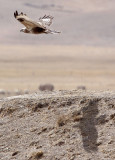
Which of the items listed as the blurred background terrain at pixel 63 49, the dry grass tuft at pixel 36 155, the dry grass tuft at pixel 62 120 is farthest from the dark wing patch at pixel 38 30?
the blurred background terrain at pixel 63 49

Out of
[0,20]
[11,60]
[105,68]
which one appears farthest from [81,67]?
[0,20]

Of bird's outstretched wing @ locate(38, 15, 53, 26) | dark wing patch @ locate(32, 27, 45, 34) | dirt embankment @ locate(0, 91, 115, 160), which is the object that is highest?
bird's outstretched wing @ locate(38, 15, 53, 26)

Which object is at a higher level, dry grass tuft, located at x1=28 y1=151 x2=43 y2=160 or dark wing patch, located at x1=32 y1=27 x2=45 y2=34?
dark wing patch, located at x1=32 y1=27 x2=45 y2=34

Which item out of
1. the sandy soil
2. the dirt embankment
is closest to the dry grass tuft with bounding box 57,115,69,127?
the dirt embankment

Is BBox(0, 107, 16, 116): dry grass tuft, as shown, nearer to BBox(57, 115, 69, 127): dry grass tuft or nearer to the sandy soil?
BBox(57, 115, 69, 127): dry grass tuft

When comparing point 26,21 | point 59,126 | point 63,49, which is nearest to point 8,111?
point 59,126

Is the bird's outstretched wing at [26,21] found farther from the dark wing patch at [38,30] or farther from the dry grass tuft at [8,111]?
the dry grass tuft at [8,111]
